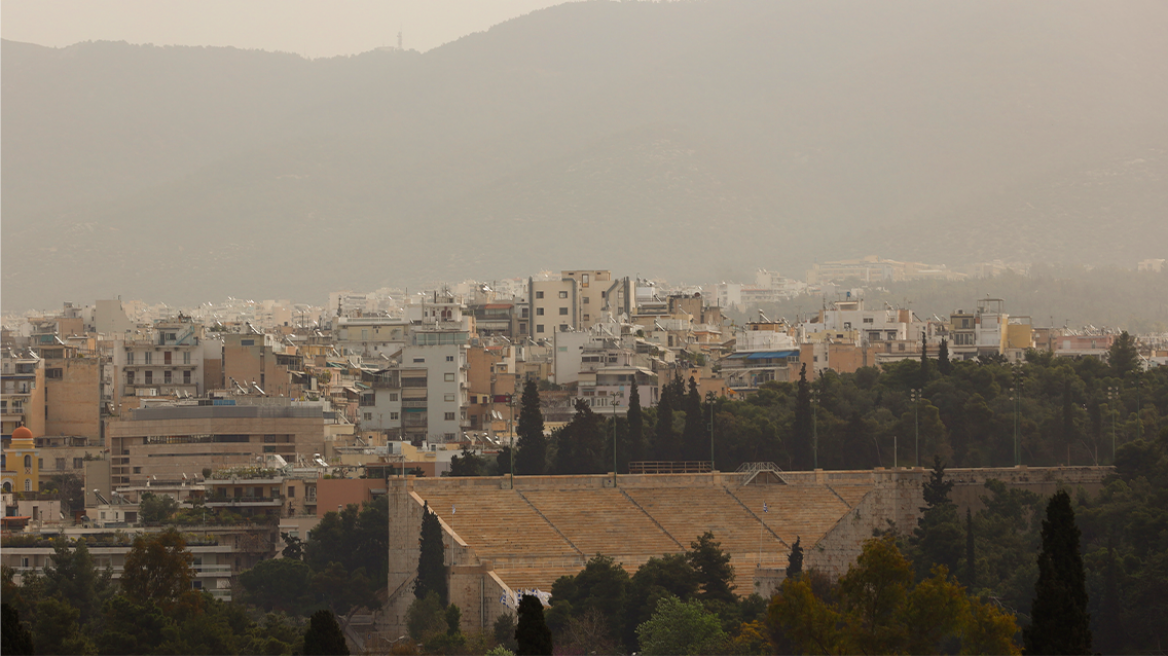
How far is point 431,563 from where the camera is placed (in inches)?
2435

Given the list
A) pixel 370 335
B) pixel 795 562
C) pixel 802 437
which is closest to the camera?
pixel 795 562

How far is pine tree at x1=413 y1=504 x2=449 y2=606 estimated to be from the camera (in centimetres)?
6119

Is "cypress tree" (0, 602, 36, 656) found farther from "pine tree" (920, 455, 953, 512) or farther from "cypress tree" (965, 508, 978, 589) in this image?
"pine tree" (920, 455, 953, 512)

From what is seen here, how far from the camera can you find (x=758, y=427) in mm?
80938

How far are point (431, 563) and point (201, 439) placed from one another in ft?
73.2

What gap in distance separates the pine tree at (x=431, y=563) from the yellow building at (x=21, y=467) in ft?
83.6

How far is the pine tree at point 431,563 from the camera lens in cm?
6119

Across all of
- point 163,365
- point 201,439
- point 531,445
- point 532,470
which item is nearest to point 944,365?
point 531,445

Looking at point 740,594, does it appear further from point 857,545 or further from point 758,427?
point 758,427

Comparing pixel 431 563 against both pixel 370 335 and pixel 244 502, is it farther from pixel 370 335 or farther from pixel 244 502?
pixel 370 335

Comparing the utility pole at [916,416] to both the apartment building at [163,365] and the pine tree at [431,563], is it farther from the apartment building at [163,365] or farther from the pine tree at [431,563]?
the apartment building at [163,365]

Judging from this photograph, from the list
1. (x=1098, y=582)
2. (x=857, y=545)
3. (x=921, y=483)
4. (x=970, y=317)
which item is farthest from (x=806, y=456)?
(x=970, y=317)

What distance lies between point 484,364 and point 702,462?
86.7ft

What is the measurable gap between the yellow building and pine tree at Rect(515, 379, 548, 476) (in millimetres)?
20693
